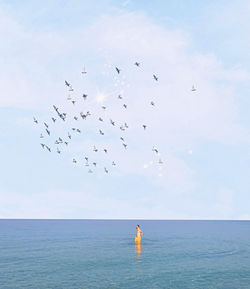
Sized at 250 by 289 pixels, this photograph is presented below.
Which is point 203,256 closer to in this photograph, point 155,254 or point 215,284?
point 155,254

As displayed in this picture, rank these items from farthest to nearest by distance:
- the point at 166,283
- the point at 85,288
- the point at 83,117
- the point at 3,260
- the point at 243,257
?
the point at 243,257
the point at 3,260
the point at 83,117
the point at 166,283
the point at 85,288

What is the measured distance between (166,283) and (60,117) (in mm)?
32104

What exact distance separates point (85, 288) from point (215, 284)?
16.0m

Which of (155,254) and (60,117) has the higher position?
(60,117)

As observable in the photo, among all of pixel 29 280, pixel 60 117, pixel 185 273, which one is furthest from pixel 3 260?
pixel 185 273

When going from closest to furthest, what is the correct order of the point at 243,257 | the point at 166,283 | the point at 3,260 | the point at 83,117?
the point at 166,283
the point at 83,117
the point at 3,260
the point at 243,257

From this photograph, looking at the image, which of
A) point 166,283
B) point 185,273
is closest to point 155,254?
point 185,273

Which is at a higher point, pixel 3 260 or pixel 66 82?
pixel 66 82

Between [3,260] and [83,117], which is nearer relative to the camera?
[83,117]

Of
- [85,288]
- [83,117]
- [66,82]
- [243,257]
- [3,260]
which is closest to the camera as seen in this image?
[85,288]

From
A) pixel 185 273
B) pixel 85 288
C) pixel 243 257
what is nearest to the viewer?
pixel 85 288

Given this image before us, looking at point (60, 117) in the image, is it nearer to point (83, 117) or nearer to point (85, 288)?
A: point (83, 117)

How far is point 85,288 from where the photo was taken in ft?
144

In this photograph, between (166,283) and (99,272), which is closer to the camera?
(166,283)
